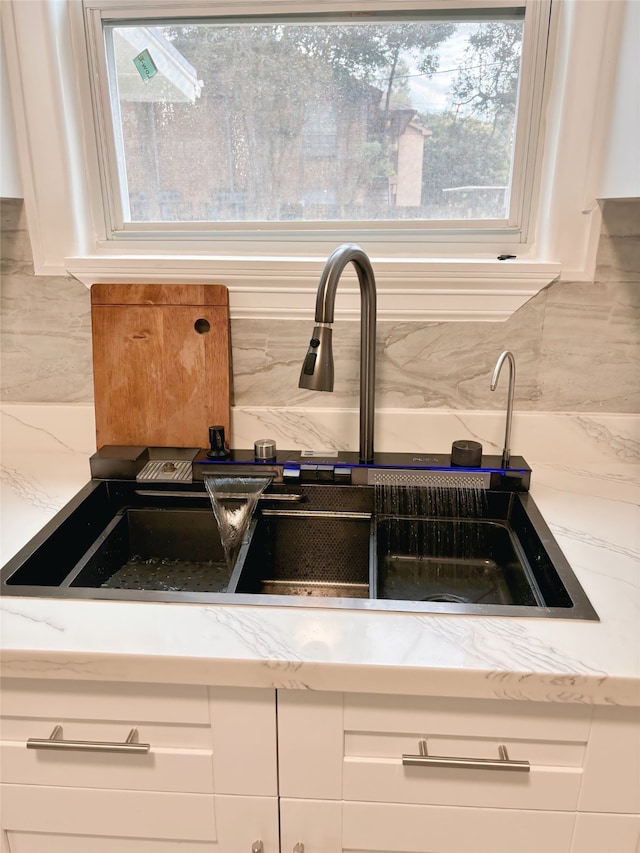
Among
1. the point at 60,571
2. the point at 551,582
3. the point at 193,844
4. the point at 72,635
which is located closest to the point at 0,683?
the point at 72,635

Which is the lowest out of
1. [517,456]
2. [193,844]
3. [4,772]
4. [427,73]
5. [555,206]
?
[193,844]

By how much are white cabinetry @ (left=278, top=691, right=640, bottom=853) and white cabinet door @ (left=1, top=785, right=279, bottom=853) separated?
2.1 inches

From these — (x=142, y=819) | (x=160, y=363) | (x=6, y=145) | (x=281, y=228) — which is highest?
(x=6, y=145)

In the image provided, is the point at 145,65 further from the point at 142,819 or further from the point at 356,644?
the point at 142,819

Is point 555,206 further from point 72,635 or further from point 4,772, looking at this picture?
point 4,772

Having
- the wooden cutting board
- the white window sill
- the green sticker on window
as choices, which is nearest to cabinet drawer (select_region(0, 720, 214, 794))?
the wooden cutting board

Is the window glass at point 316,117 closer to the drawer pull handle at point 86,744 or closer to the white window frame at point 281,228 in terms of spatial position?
the white window frame at point 281,228

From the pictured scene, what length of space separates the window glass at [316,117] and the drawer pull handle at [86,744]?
1048 millimetres

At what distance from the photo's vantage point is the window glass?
1.28 meters

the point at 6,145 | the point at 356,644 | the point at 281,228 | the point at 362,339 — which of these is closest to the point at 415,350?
the point at 362,339

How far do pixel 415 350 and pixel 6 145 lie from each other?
0.94m

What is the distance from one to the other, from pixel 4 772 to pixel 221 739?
0.33m

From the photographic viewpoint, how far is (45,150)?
1.29 meters

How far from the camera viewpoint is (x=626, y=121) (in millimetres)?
1098
